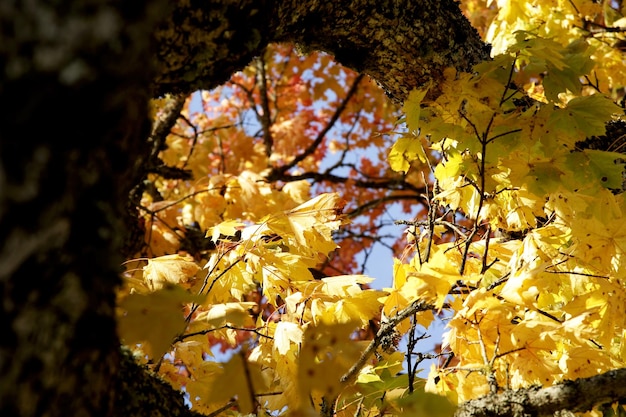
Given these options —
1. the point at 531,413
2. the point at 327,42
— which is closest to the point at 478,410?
the point at 531,413

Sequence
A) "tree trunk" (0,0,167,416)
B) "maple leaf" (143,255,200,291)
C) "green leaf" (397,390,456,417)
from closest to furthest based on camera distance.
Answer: "tree trunk" (0,0,167,416) < "green leaf" (397,390,456,417) < "maple leaf" (143,255,200,291)

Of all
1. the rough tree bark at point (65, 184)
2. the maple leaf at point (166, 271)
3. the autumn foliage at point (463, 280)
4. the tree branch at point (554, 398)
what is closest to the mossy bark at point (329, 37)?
the autumn foliage at point (463, 280)

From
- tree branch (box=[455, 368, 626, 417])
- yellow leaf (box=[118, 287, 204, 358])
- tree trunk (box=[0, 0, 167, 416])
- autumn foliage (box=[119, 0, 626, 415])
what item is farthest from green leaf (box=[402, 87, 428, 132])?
tree trunk (box=[0, 0, 167, 416])

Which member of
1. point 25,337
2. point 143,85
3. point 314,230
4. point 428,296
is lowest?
point 25,337

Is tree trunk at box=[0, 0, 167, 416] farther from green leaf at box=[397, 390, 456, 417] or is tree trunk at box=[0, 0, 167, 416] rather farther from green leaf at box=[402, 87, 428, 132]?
green leaf at box=[402, 87, 428, 132]

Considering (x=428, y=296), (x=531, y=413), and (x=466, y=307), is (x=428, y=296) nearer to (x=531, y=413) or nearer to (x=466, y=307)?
(x=466, y=307)

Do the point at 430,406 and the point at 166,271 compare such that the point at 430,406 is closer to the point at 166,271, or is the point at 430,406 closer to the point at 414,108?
the point at 414,108

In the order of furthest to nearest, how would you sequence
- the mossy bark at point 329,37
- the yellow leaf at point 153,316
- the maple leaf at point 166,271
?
the maple leaf at point 166,271 → the mossy bark at point 329,37 → the yellow leaf at point 153,316

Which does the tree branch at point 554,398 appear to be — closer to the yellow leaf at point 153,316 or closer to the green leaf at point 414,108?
the yellow leaf at point 153,316

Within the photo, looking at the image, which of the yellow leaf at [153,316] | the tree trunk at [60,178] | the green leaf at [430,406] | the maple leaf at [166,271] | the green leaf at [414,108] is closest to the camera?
the tree trunk at [60,178]

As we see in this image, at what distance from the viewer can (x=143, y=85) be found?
69 cm

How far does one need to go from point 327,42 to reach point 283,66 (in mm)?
4969

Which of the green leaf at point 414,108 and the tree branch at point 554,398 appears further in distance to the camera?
the green leaf at point 414,108

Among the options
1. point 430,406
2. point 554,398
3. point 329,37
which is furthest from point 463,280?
point 329,37
